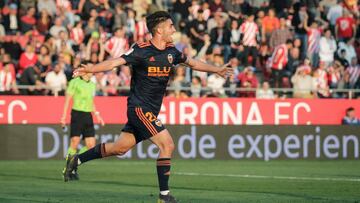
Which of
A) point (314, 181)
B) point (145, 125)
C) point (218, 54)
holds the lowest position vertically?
point (314, 181)

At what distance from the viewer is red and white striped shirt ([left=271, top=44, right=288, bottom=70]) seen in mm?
29938

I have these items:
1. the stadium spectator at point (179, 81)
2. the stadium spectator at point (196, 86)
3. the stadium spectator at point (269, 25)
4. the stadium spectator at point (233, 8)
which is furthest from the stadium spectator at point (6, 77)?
the stadium spectator at point (269, 25)

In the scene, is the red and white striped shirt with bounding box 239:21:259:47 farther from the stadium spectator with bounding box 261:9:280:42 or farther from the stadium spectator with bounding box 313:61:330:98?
the stadium spectator with bounding box 313:61:330:98

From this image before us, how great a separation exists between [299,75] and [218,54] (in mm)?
2619

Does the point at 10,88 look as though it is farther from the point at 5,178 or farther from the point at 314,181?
the point at 314,181

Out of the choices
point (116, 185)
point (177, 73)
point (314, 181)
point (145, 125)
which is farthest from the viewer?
point (177, 73)

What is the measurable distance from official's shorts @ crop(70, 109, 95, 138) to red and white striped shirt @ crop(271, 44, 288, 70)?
414 inches

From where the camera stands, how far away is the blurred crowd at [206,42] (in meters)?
27.2

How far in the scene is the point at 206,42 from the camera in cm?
2933

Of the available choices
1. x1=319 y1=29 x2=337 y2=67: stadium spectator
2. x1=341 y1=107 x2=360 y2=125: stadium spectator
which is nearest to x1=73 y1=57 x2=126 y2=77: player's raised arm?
A: x1=341 y1=107 x2=360 y2=125: stadium spectator

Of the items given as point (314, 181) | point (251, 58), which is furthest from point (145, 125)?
point (251, 58)

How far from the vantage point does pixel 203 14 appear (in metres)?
30.3

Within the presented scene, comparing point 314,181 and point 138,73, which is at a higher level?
point 138,73

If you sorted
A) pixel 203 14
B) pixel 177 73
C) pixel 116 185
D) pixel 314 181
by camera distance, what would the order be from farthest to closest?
pixel 203 14 → pixel 177 73 → pixel 314 181 → pixel 116 185
